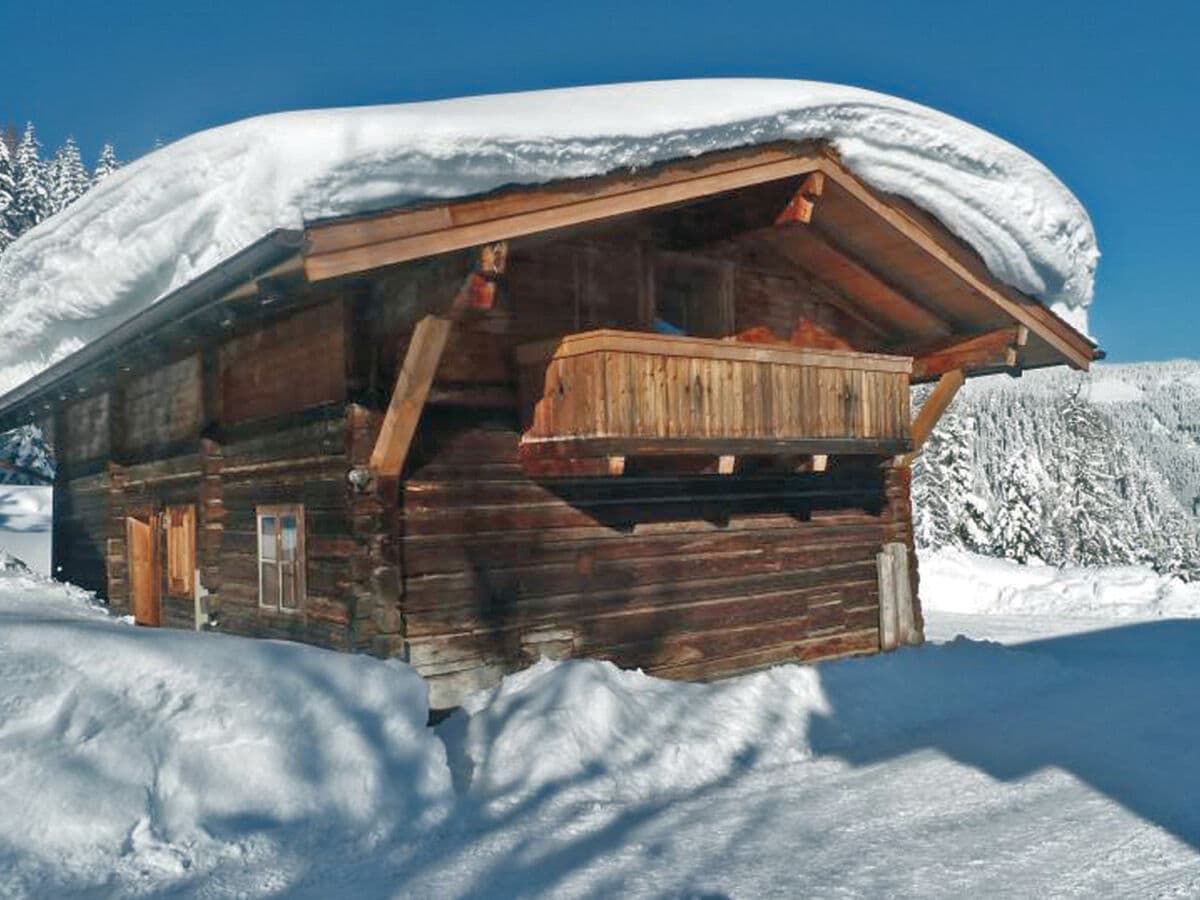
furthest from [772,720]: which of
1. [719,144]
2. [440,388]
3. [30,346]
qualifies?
[30,346]

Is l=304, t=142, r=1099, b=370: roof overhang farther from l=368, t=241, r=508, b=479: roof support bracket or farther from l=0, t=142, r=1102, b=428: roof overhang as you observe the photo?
l=368, t=241, r=508, b=479: roof support bracket

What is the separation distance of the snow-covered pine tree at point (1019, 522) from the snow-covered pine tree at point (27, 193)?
47209mm

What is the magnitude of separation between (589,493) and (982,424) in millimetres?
98074

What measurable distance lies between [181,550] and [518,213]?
6.74 m

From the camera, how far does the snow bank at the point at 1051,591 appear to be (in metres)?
19.7

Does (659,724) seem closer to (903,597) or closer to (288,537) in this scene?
(288,537)

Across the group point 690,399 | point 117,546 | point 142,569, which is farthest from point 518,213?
point 117,546

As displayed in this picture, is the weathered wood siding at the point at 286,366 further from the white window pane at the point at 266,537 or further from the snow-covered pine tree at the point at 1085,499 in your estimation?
the snow-covered pine tree at the point at 1085,499

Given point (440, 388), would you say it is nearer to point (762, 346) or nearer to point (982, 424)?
point (762, 346)

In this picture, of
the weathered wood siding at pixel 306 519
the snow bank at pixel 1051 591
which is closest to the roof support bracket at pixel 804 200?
the weathered wood siding at pixel 306 519

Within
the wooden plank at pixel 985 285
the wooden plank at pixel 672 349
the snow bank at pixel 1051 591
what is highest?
the wooden plank at pixel 985 285

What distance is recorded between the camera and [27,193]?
52.2 metres

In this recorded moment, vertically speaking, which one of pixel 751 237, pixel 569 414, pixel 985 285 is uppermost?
pixel 751 237

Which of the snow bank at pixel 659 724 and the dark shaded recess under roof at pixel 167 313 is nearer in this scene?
the dark shaded recess under roof at pixel 167 313
